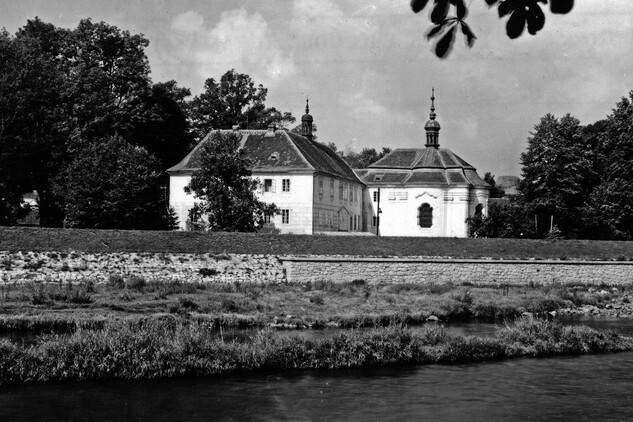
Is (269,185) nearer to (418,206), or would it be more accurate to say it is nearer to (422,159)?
(418,206)

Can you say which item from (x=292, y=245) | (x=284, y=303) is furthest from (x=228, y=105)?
(x=284, y=303)

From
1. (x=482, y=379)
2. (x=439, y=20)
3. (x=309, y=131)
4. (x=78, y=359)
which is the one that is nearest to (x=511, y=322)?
(x=482, y=379)

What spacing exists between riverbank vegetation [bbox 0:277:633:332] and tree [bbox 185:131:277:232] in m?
7.88

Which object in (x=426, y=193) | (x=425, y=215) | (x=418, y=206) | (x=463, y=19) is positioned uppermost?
(x=426, y=193)

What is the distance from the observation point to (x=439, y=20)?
4.31 m

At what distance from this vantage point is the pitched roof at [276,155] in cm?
5503

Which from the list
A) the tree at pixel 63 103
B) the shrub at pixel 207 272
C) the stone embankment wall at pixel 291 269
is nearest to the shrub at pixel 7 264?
the stone embankment wall at pixel 291 269

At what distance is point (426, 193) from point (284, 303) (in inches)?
1346

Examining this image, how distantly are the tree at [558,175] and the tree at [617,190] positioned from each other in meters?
1.30

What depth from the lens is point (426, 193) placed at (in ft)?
208

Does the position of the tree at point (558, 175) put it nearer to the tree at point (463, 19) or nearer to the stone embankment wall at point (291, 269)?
the stone embankment wall at point (291, 269)

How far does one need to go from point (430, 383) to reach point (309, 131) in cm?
5060

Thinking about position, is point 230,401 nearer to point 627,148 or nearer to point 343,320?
point 343,320

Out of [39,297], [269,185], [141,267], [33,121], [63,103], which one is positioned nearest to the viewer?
[39,297]
